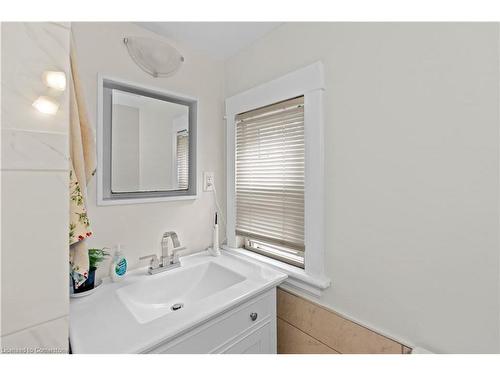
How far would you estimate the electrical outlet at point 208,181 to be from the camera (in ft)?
4.84

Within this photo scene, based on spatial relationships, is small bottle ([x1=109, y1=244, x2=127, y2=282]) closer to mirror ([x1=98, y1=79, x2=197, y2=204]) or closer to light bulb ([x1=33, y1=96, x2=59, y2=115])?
mirror ([x1=98, y1=79, x2=197, y2=204])

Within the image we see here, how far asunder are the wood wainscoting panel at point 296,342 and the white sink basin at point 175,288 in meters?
0.38

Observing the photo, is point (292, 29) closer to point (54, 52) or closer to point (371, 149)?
point (371, 149)

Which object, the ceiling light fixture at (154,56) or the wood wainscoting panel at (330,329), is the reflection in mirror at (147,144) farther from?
the wood wainscoting panel at (330,329)

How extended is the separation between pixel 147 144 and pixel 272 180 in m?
0.71

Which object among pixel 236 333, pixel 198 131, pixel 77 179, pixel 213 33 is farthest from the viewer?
pixel 198 131

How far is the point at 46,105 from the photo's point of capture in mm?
353

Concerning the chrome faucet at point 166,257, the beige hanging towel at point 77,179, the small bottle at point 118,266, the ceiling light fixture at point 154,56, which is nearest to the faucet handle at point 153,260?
the chrome faucet at point 166,257

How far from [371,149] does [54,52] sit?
967 mm

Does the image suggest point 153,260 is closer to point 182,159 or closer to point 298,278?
point 182,159

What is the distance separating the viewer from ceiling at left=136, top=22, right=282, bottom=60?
4.00 feet

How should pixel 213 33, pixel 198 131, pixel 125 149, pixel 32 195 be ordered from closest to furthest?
pixel 32 195 → pixel 125 149 → pixel 213 33 → pixel 198 131

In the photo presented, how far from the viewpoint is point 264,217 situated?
4.39 feet

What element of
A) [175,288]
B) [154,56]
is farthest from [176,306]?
[154,56]
